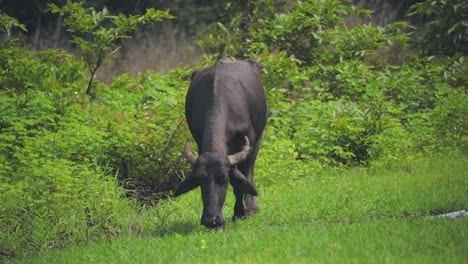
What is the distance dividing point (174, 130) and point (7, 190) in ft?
10.2

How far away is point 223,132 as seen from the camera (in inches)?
389

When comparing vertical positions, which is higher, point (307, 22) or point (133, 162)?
point (307, 22)

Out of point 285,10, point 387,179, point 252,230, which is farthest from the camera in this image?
point 285,10

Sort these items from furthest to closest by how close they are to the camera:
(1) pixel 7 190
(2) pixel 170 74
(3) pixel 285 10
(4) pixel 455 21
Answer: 1. (3) pixel 285 10
2. (4) pixel 455 21
3. (2) pixel 170 74
4. (1) pixel 7 190

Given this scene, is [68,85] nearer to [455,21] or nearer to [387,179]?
[387,179]

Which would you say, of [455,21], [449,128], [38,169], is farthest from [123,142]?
[455,21]

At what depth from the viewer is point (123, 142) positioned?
12.5m

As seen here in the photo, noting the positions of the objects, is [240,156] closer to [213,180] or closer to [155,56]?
[213,180]

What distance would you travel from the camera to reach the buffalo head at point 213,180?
9.12m

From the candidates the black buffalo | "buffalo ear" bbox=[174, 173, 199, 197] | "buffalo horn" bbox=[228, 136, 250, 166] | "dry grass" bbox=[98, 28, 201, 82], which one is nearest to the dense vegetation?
"buffalo ear" bbox=[174, 173, 199, 197]

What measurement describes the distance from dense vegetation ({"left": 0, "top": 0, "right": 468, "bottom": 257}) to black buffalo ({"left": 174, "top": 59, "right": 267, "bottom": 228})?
39.4 inches

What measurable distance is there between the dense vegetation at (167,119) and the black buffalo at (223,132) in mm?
1002

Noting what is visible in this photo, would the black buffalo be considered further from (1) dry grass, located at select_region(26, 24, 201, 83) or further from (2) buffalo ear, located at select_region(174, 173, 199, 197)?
(1) dry grass, located at select_region(26, 24, 201, 83)

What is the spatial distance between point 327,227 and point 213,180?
4.44 feet
